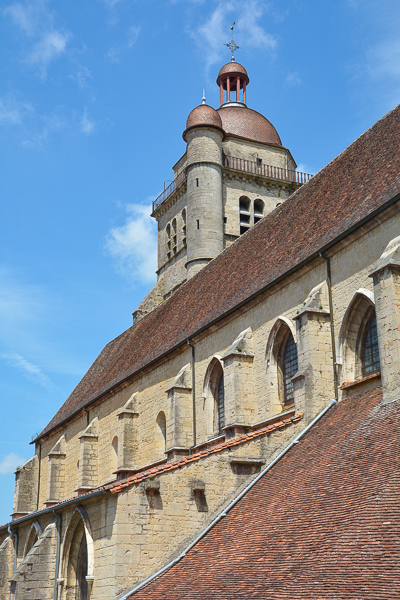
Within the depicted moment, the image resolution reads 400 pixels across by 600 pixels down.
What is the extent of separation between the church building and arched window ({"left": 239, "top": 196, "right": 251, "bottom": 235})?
8818mm

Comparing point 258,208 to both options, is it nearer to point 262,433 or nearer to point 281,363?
point 281,363

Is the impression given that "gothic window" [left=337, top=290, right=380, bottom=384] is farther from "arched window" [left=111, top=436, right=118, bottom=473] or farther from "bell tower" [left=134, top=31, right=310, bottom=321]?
"bell tower" [left=134, top=31, right=310, bottom=321]

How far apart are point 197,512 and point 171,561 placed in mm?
1296

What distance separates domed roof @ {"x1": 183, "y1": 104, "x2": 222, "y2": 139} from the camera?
117ft

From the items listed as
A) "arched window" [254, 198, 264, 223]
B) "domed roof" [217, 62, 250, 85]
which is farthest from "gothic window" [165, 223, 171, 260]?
"domed roof" [217, 62, 250, 85]

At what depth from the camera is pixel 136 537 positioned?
1459 cm

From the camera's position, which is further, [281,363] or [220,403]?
[220,403]

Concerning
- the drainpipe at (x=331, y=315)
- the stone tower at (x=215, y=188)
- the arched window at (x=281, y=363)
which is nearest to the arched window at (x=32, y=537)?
the arched window at (x=281, y=363)

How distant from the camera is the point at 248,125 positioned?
38.8m

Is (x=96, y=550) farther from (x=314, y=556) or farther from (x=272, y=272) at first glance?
(x=272, y=272)

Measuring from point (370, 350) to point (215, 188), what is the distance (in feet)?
67.9

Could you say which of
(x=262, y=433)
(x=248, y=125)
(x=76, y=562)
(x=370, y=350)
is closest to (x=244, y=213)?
(x=248, y=125)

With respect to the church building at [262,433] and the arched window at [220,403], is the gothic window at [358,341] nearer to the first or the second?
the church building at [262,433]

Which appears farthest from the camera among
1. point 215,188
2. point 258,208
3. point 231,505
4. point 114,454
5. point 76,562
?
point 258,208
